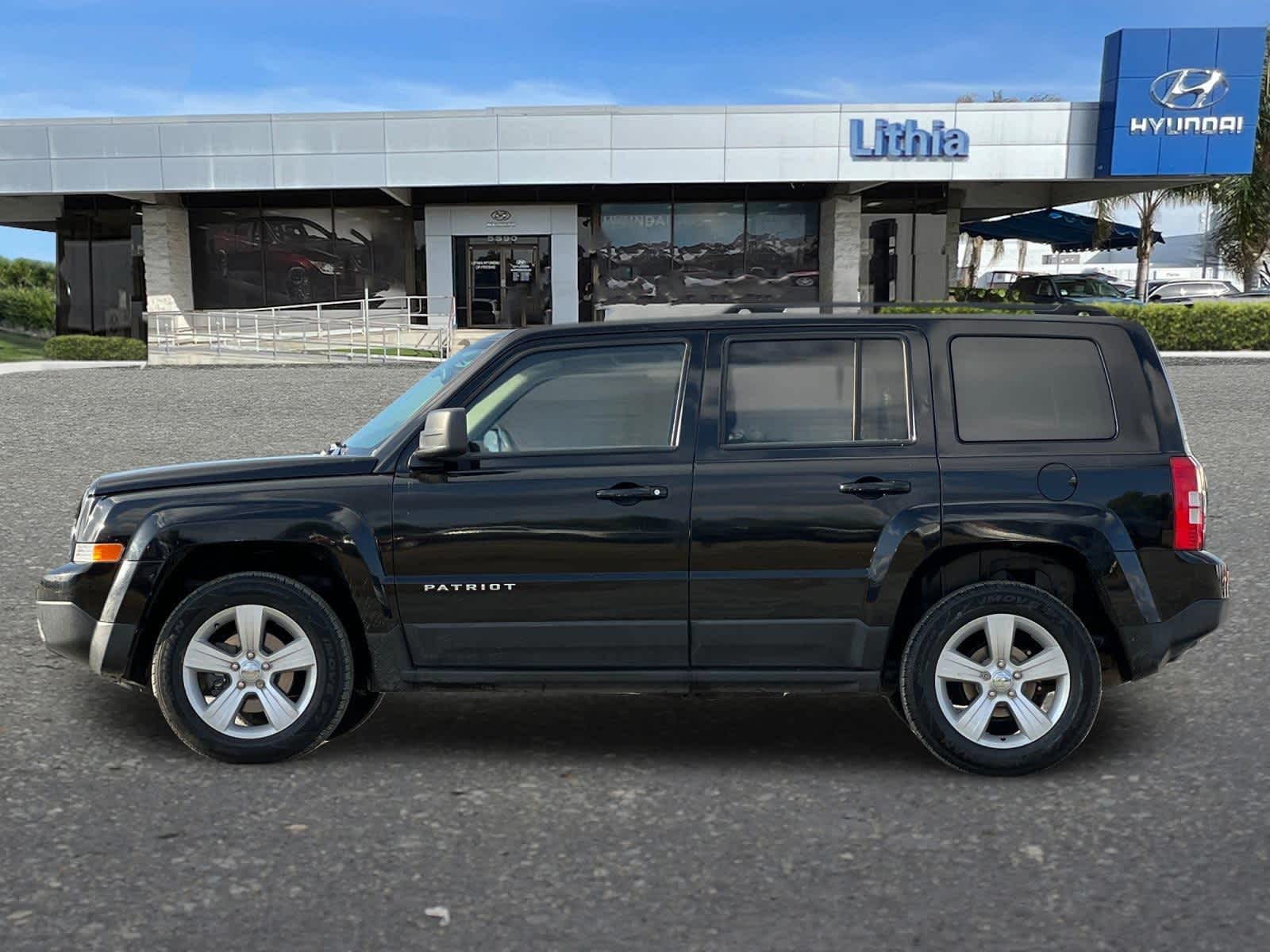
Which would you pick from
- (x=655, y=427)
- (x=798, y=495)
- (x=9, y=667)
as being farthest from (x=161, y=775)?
(x=798, y=495)

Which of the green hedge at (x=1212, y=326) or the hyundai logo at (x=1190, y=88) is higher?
the hyundai logo at (x=1190, y=88)

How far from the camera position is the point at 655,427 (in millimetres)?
4715

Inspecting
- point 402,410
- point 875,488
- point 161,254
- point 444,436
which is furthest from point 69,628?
point 161,254

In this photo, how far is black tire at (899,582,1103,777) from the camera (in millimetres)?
4512

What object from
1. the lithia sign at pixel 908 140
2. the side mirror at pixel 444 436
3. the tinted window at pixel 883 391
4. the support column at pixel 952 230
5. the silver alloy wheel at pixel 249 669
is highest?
the lithia sign at pixel 908 140

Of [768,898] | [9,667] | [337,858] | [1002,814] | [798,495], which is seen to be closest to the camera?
[768,898]

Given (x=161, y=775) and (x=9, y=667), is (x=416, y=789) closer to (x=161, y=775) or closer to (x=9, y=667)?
(x=161, y=775)

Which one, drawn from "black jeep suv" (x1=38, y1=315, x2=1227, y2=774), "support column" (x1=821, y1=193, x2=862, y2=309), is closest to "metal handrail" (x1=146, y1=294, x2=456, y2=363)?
Answer: "support column" (x1=821, y1=193, x2=862, y2=309)

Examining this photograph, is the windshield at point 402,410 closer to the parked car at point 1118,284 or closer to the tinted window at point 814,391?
the tinted window at point 814,391

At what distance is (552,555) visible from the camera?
456 centimetres

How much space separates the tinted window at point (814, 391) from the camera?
470cm

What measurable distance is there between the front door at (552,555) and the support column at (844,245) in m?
29.7

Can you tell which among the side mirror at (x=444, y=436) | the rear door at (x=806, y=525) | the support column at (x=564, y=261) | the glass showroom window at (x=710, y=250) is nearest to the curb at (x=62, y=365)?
the support column at (x=564, y=261)

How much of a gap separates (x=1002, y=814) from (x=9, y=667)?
453cm
